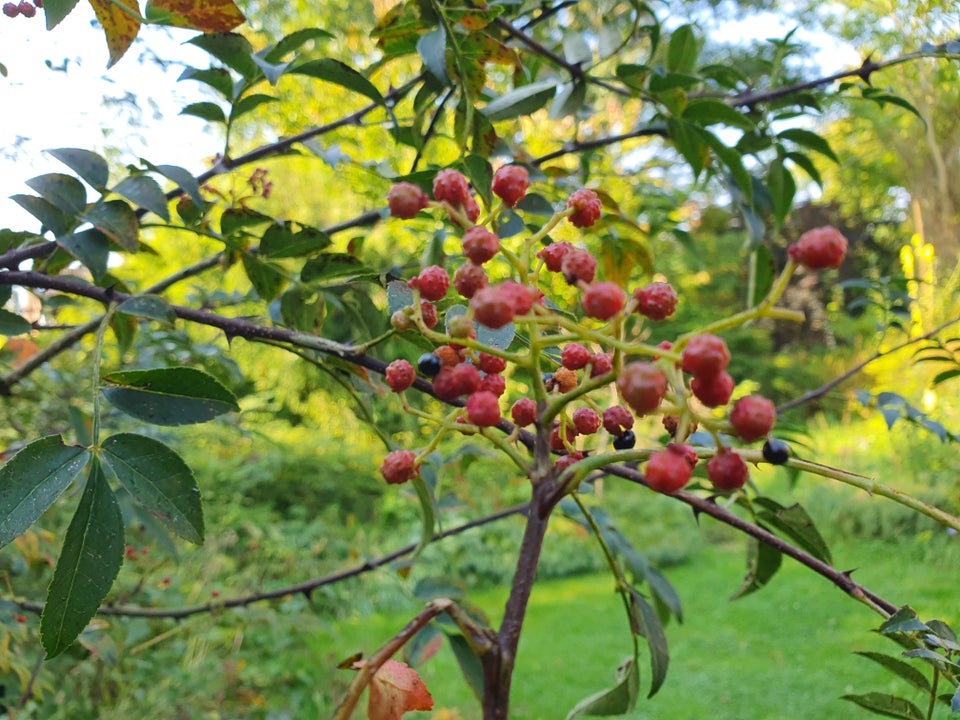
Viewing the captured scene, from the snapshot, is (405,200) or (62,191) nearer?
(405,200)

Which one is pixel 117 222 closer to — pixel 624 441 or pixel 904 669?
pixel 624 441

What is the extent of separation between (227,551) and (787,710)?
9.18 feet

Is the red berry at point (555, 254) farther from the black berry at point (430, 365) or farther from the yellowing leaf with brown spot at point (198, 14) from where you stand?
the yellowing leaf with brown spot at point (198, 14)

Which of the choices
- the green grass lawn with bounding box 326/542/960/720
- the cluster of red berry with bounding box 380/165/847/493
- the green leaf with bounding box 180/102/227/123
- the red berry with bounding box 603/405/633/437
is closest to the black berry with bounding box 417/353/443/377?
the cluster of red berry with bounding box 380/165/847/493

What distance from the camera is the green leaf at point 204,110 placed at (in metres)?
0.70

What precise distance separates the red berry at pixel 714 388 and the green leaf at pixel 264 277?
18.1 inches

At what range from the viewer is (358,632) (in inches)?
121

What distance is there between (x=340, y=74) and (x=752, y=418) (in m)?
0.49

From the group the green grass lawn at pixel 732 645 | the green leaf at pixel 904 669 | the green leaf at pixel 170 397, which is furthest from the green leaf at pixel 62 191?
the green grass lawn at pixel 732 645

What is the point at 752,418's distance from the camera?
0.92 feet

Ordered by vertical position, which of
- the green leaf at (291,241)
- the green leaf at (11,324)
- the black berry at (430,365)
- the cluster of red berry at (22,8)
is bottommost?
the black berry at (430,365)

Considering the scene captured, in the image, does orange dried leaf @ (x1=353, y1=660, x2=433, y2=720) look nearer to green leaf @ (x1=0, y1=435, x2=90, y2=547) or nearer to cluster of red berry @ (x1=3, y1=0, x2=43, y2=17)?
green leaf @ (x1=0, y1=435, x2=90, y2=547)

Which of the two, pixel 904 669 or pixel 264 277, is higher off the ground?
pixel 264 277

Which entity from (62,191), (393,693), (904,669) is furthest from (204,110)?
(904,669)
